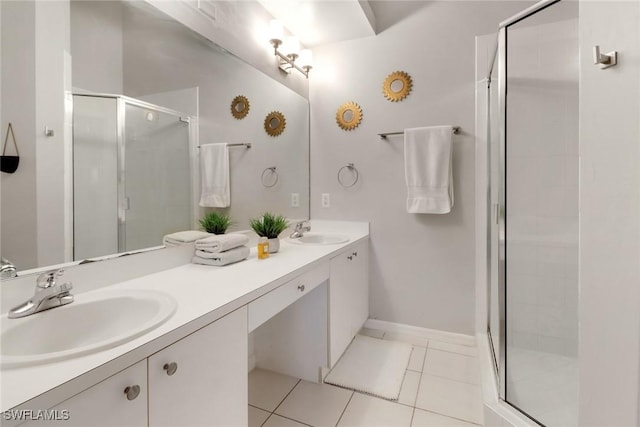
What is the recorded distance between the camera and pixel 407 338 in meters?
2.22

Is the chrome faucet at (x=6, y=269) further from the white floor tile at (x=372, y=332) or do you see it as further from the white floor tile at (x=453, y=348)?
the white floor tile at (x=453, y=348)

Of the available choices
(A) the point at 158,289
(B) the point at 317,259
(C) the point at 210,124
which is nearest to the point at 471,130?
(B) the point at 317,259

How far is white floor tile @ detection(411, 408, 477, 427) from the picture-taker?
1.40m

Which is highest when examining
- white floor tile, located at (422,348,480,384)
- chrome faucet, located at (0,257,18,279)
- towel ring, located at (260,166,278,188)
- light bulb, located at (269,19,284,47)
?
light bulb, located at (269,19,284,47)

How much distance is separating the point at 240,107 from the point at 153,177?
75cm

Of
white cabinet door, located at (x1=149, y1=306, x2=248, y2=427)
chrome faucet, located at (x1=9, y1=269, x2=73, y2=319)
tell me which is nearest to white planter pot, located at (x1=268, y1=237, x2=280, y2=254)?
white cabinet door, located at (x1=149, y1=306, x2=248, y2=427)

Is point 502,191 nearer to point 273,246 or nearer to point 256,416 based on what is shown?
point 273,246

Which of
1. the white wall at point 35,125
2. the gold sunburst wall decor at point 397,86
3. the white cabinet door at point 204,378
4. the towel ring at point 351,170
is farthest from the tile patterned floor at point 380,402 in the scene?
the gold sunburst wall decor at point 397,86

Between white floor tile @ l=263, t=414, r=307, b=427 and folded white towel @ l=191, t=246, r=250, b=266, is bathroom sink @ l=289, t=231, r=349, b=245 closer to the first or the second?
folded white towel @ l=191, t=246, r=250, b=266

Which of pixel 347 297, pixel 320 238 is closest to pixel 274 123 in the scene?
pixel 320 238

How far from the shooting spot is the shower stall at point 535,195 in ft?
5.30

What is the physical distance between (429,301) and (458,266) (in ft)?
1.10

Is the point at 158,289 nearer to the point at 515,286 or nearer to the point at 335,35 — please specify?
the point at 515,286

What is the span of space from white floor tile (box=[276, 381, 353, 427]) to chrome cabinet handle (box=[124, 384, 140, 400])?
3.40ft
